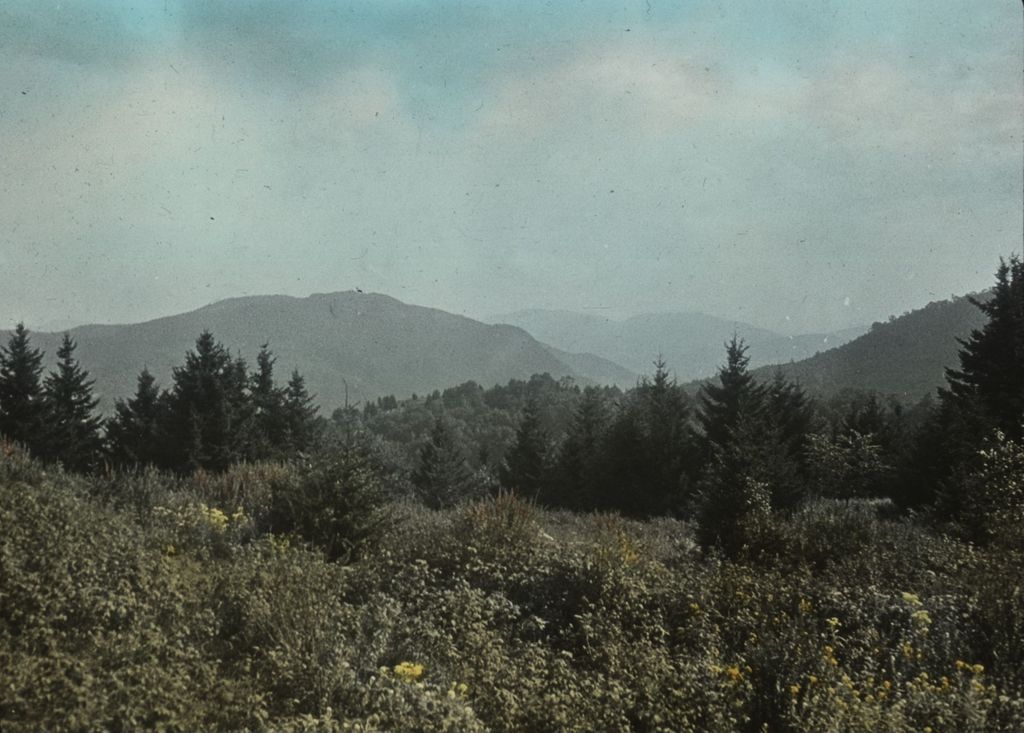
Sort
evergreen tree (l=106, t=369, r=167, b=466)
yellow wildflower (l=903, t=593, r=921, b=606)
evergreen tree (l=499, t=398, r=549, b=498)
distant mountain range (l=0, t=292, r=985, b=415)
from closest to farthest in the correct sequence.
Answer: yellow wildflower (l=903, t=593, r=921, b=606)
evergreen tree (l=106, t=369, r=167, b=466)
evergreen tree (l=499, t=398, r=549, b=498)
distant mountain range (l=0, t=292, r=985, b=415)

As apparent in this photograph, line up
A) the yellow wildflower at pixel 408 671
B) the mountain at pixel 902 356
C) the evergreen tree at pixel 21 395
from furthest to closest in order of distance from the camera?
the mountain at pixel 902 356
the evergreen tree at pixel 21 395
the yellow wildflower at pixel 408 671

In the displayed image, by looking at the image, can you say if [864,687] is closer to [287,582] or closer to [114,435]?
[287,582]

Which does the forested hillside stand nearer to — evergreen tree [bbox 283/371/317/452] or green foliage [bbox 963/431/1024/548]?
green foliage [bbox 963/431/1024/548]

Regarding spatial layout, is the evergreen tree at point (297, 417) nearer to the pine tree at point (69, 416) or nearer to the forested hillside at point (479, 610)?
the pine tree at point (69, 416)

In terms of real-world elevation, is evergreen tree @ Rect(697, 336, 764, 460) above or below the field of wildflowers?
above

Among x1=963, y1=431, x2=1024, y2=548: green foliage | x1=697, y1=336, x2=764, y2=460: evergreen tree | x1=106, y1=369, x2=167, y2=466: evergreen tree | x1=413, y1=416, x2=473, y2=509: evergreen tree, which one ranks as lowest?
x1=413, y1=416, x2=473, y2=509: evergreen tree

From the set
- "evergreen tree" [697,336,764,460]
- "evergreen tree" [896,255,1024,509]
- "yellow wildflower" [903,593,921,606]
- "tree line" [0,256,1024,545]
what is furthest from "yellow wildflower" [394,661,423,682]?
"evergreen tree" [697,336,764,460]

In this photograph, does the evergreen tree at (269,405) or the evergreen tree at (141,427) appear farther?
the evergreen tree at (269,405)

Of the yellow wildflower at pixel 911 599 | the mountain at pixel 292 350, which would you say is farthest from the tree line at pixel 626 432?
the mountain at pixel 292 350

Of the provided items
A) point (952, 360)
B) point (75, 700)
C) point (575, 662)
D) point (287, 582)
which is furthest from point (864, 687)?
point (952, 360)
